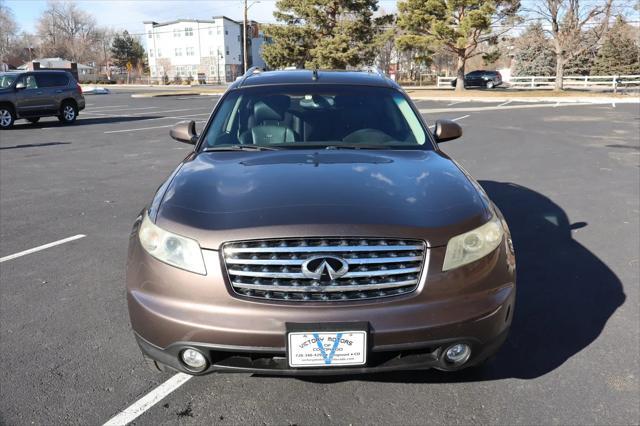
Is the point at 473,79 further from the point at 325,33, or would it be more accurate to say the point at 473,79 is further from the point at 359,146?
the point at 359,146

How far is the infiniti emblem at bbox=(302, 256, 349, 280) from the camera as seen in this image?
225 centimetres

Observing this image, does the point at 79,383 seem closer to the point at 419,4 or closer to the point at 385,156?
the point at 385,156

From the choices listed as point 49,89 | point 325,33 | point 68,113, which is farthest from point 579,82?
point 49,89

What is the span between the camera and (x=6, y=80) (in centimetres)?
1733

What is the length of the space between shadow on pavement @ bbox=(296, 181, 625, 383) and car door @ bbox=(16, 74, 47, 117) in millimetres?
17240

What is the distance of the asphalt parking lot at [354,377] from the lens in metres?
2.65

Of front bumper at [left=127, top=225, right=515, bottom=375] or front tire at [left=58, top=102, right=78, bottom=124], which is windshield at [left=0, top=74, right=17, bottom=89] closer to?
front tire at [left=58, top=102, right=78, bottom=124]

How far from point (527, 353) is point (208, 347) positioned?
1974 millimetres

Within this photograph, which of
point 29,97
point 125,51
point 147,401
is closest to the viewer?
point 147,401

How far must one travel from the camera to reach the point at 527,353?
3.15m

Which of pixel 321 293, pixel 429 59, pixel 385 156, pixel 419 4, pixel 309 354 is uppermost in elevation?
pixel 419 4

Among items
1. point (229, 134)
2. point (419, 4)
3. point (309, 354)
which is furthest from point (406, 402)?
point (419, 4)

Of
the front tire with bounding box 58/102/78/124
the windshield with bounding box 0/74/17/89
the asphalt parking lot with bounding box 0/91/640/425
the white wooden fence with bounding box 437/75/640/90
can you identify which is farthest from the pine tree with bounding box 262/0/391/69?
the asphalt parking lot with bounding box 0/91/640/425

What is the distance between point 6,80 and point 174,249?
60.5ft
